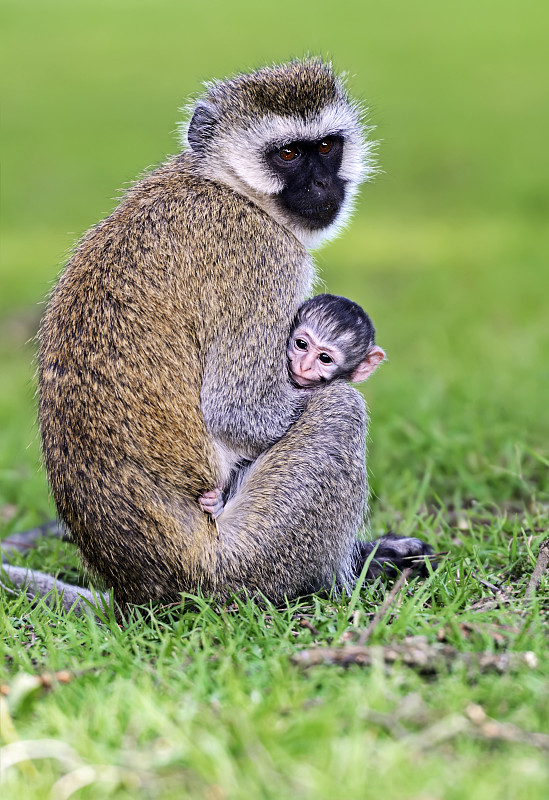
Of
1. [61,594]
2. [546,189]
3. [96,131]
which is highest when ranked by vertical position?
[96,131]

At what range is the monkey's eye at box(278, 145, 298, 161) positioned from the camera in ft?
14.1

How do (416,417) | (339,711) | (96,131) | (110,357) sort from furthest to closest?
(96,131), (416,417), (110,357), (339,711)

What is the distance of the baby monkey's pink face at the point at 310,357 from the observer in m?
4.23

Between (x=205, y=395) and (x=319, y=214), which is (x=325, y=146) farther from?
(x=205, y=395)

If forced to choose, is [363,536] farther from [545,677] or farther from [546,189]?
[546,189]

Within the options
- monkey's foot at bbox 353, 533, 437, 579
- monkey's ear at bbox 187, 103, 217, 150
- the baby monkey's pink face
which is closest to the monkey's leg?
monkey's foot at bbox 353, 533, 437, 579

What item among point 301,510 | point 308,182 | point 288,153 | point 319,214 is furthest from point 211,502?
point 288,153

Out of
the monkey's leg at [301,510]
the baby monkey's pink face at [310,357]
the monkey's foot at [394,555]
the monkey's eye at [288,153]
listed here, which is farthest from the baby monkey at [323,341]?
the monkey's foot at [394,555]

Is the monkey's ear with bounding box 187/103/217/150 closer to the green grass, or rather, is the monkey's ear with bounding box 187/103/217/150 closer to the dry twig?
the green grass

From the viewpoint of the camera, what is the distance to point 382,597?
3738 millimetres

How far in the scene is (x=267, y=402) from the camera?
3.98 m

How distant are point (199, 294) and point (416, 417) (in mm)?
2710

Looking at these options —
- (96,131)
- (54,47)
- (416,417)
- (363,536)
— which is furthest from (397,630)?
(54,47)

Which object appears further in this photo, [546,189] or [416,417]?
[546,189]
